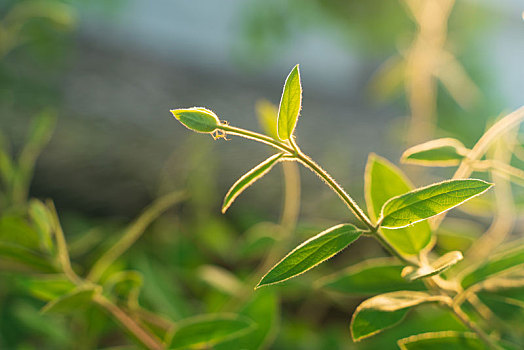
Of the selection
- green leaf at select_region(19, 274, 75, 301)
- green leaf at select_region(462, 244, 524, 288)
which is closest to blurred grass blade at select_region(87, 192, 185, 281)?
green leaf at select_region(19, 274, 75, 301)

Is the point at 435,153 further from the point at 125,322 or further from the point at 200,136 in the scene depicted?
the point at 200,136

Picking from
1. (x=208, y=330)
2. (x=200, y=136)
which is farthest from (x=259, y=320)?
(x=200, y=136)

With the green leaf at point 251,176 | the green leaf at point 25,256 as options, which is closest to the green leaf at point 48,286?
the green leaf at point 25,256

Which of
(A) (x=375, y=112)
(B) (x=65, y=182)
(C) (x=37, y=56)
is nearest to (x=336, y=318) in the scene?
(B) (x=65, y=182)

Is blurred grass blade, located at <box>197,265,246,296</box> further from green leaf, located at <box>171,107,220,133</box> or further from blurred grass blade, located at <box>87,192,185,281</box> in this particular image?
green leaf, located at <box>171,107,220,133</box>

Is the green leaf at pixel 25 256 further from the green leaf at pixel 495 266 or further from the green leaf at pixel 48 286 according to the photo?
the green leaf at pixel 495 266
